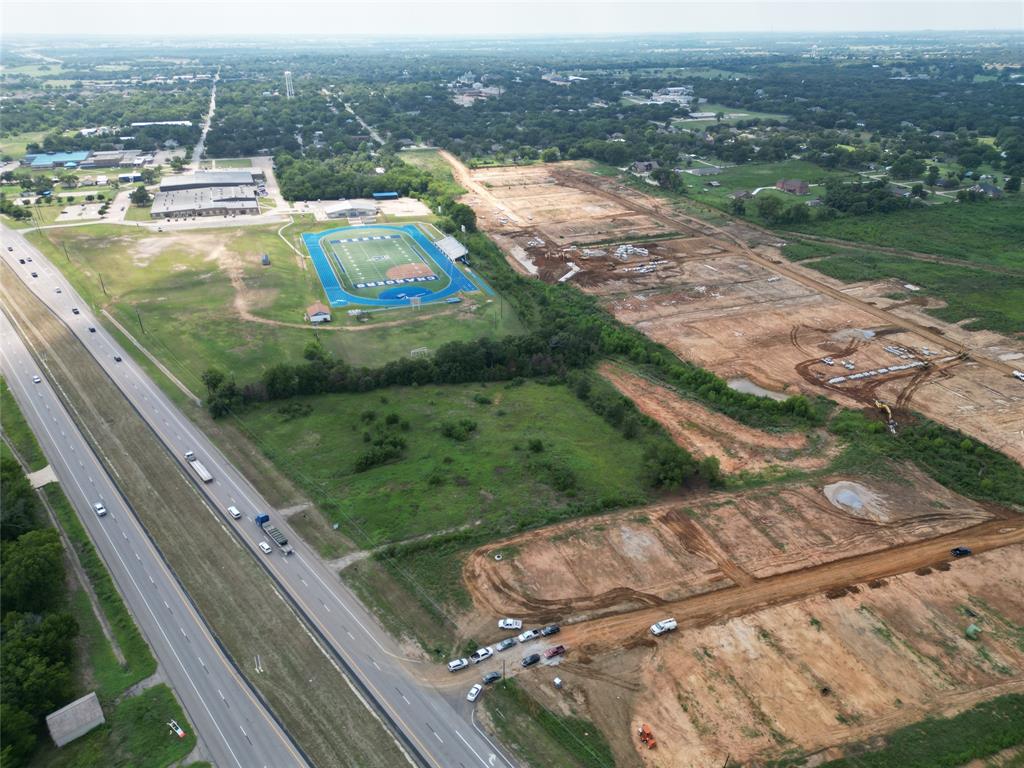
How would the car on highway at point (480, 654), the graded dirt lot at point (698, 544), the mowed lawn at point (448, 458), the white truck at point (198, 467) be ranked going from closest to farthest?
1. the car on highway at point (480, 654)
2. the graded dirt lot at point (698, 544)
3. the mowed lawn at point (448, 458)
4. the white truck at point (198, 467)

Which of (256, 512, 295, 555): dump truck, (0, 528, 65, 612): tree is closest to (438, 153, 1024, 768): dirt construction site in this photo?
(256, 512, 295, 555): dump truck

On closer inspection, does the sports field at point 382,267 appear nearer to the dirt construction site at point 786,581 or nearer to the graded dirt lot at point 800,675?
the dirt construction site at point 786,581

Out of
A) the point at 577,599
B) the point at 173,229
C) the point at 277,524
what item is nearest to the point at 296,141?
the point at 173,229

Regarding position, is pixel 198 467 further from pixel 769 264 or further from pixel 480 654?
pixel 769 264

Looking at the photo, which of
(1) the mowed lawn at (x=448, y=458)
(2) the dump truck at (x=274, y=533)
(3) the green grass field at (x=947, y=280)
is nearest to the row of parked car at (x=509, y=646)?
(1) the mowed lawn at (x=448, y=458)

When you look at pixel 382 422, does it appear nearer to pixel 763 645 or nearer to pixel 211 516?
pixel 211 516

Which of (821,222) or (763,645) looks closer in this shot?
(763,645)

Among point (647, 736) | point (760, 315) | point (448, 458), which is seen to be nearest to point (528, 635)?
point (647, 736)
